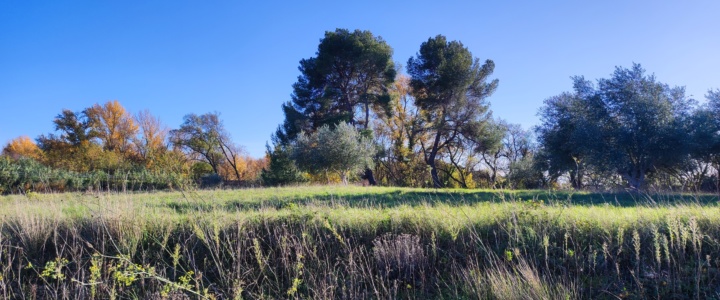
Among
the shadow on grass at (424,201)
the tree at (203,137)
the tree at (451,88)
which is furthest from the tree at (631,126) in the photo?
the tree at (203,137)

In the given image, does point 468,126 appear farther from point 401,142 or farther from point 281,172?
point 281,172

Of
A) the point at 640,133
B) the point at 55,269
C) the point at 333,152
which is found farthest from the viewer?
the point at 333,152

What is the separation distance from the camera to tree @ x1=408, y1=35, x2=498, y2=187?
30.5m

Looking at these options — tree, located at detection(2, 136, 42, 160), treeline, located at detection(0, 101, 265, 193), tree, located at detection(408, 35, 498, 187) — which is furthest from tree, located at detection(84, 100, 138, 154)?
tree, located at detection(408, 35, 498, 187)

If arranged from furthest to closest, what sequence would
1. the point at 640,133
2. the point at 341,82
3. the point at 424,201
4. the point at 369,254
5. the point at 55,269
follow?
the point at 341,82
the point at 640,133
the point at 424,201
the point at 369,254
the point at 55,269

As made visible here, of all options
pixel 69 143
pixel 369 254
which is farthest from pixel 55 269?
pixel 69 143

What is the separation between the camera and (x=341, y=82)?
1262 inches

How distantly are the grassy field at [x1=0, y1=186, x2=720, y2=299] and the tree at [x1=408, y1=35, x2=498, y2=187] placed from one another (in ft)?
83.7

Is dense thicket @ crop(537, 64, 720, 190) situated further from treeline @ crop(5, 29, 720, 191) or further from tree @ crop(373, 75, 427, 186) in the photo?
tree @ crop(373, 75, 427, 186)

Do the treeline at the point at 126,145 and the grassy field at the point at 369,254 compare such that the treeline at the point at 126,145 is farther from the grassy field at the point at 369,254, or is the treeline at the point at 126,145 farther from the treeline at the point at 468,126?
the grassy field at the point at 369,254

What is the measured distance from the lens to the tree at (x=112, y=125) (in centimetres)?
3956

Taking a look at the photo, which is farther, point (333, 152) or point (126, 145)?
point (126, 145)

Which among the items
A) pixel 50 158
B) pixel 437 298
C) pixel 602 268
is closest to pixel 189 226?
pixel 437 298

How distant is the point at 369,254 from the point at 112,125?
45840 millimetres
